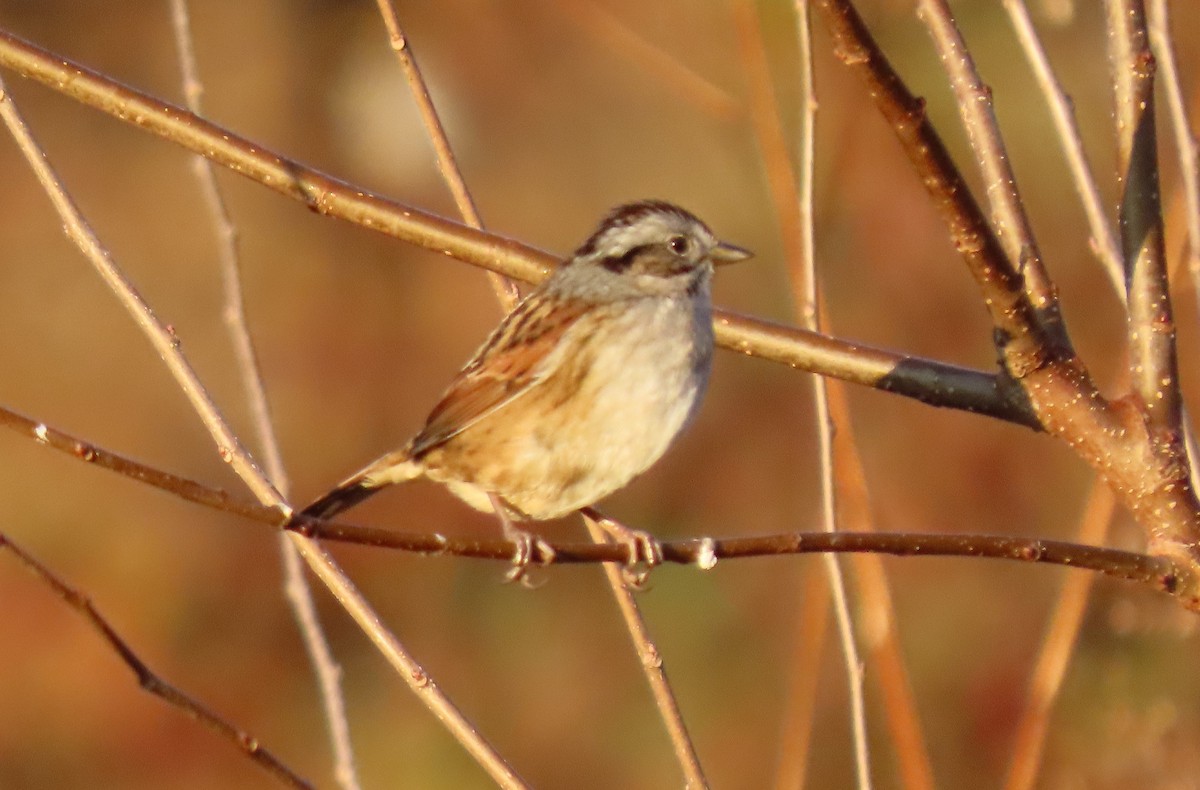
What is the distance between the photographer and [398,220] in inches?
103

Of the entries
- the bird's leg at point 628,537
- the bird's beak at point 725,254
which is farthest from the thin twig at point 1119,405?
the bird's beak at point 725,254

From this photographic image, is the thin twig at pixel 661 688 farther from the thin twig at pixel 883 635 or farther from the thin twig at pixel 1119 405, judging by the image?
the thin twig at pixel 1119 405

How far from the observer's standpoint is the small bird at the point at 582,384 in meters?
3.15

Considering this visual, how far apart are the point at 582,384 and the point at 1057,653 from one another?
1.03 m

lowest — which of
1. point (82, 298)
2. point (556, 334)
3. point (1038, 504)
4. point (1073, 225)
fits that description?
point (556, 334)

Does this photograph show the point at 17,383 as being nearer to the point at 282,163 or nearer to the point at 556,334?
the point at 556,334

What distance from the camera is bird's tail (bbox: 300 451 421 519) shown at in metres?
3.29

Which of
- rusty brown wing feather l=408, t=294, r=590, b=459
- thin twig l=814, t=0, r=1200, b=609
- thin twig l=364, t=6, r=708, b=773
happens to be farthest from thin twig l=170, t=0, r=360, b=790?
thin twig l=814, t=0, r=1200, b=609

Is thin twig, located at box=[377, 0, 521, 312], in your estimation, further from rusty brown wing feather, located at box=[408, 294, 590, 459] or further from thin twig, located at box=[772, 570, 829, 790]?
thin twig, located at box=[772, 570, 829, 790]

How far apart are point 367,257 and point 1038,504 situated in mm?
4635

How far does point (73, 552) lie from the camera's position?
1009cm

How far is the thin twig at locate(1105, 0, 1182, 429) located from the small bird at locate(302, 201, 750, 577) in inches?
35.2

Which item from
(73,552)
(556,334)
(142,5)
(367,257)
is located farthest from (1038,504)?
(142,5)

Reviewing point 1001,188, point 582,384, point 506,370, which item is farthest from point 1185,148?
point 506,370
